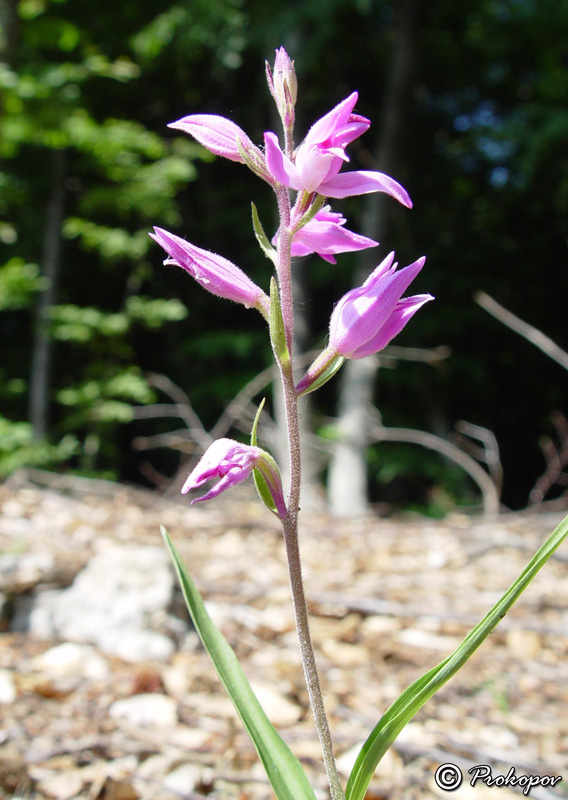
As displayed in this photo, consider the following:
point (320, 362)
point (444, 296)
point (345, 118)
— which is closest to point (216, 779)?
point (320, 362)

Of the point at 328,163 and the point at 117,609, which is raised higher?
the point at 328,163

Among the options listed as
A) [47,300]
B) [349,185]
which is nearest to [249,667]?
[349,185]

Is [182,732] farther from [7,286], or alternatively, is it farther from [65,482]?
[7,286]

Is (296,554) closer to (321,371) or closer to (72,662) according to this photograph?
(321,371)

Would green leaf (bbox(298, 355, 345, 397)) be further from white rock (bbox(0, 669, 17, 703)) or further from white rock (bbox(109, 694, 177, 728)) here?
white rock (bbox(0, 669, 17, 703))

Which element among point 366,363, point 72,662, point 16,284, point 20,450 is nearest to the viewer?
point 72,662

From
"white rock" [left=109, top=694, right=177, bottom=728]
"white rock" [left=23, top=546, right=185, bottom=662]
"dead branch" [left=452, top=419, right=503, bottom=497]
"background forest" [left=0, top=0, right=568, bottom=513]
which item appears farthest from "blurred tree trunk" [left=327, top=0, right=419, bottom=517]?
"white rock" [left=109, top=694, right=177, bottom=728]
